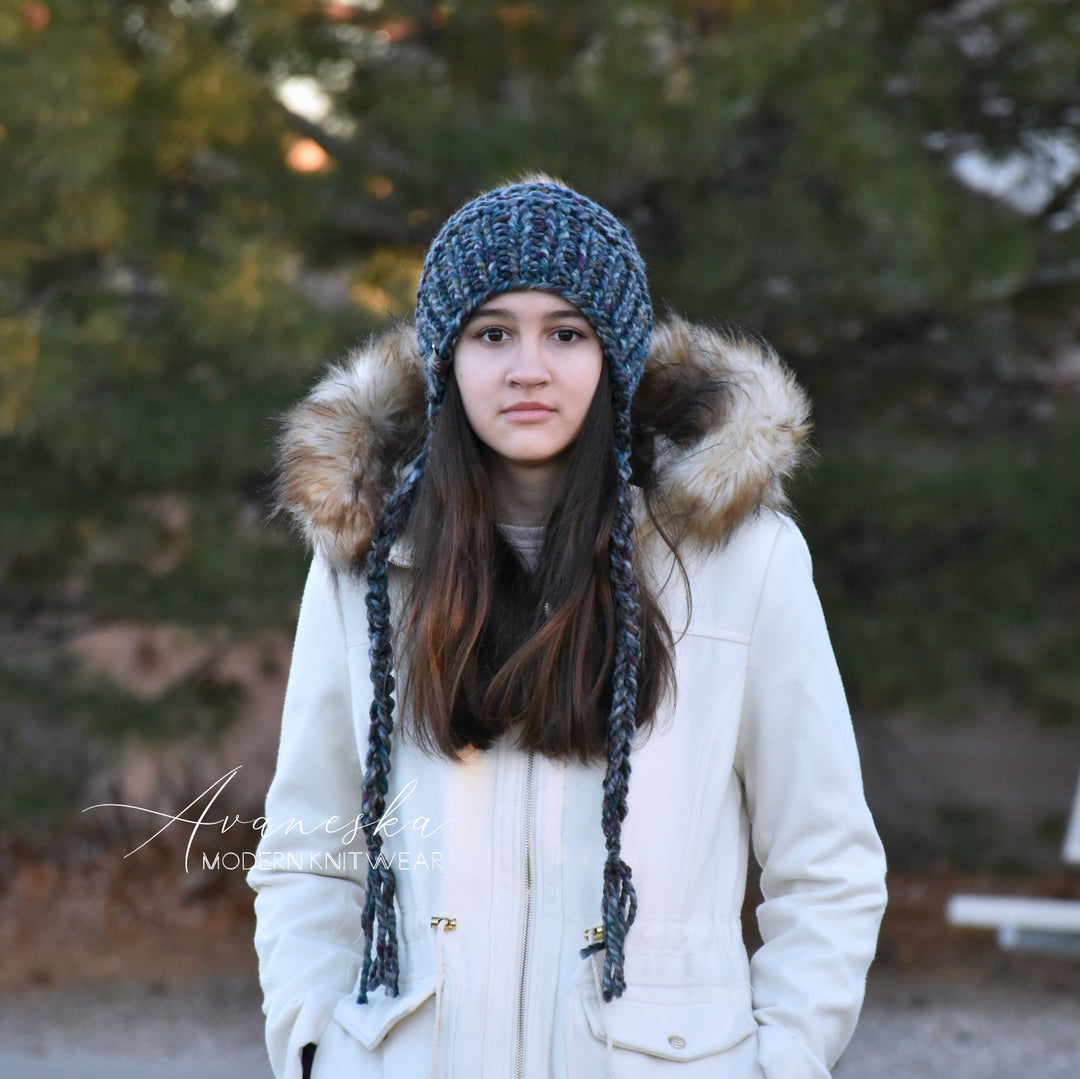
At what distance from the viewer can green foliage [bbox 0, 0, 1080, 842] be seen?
12.7ft

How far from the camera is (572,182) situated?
4.18 m

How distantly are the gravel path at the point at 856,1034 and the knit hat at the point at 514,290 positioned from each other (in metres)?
2.91

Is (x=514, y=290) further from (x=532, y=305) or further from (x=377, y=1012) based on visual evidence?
(x=377, y=1012)

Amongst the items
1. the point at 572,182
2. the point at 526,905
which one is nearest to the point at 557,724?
the point at 526,905

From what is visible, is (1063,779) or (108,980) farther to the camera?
(1063,779)

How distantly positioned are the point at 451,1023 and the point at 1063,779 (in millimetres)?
5823

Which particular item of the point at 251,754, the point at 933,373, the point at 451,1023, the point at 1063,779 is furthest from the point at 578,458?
the point at 1063,779

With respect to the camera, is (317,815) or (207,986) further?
(207,986)

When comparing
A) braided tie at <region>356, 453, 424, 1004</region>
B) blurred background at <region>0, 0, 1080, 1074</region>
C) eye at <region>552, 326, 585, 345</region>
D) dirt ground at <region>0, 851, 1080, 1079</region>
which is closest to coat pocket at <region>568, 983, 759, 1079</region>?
braided tie at <region>356, 453, 424, 1004</region>

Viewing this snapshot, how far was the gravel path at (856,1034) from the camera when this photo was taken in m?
4.44

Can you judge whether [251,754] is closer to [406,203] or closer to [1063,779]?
[406,203]

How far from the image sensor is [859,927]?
1.80 m

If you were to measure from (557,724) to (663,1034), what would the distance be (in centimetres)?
40

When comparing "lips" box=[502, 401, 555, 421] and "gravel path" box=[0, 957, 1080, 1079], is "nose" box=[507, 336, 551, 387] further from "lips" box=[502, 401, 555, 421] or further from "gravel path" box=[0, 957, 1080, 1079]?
"gravel path" box=[0, 957, 1080, 1079]
